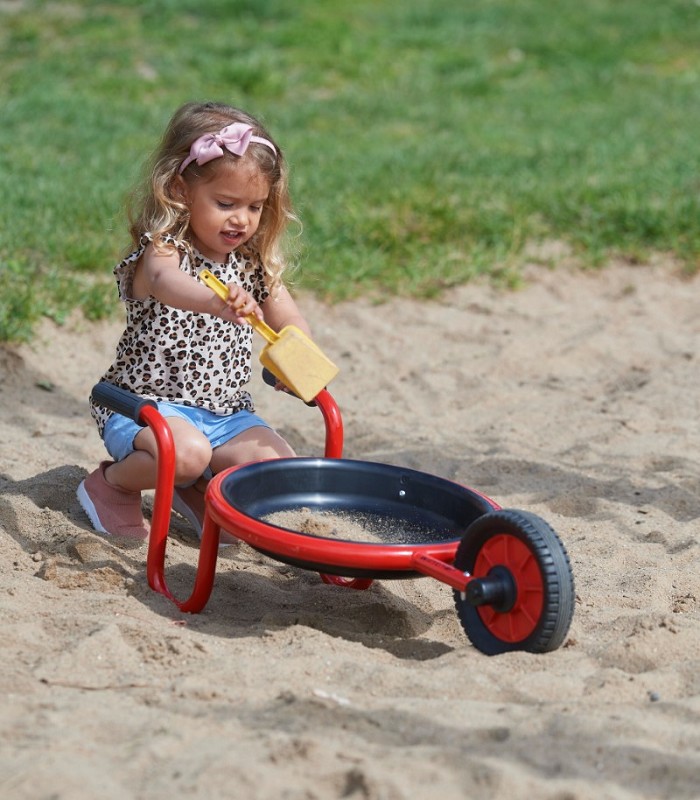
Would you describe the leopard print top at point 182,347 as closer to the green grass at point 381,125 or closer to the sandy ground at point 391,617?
the sandy ground at point 391,617

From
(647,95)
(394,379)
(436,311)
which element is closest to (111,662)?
(394,379)

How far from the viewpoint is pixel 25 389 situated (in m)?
4.38

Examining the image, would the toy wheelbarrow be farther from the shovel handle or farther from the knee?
the shovel handle

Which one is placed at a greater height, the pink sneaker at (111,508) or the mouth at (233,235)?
the mouth at (233,235)

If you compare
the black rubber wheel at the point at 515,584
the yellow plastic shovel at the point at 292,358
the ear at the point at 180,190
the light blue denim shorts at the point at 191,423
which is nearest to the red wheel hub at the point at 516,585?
the black rubber wheel at the point at 515,584

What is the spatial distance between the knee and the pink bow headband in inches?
28.0

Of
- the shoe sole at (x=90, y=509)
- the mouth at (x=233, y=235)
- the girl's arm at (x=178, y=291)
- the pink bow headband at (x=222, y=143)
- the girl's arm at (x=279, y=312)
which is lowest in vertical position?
the shoe sole at (x=90, y=509)

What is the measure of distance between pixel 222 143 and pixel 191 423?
757 mm

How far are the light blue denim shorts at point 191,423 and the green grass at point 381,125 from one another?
1.19 metres

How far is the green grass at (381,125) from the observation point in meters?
5.52

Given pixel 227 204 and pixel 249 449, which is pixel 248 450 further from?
pixel 227 204

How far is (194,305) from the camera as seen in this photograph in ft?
9.57

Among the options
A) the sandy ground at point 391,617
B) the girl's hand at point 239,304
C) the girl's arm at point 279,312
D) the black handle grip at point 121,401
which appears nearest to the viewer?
the sandy ground at point 391,617

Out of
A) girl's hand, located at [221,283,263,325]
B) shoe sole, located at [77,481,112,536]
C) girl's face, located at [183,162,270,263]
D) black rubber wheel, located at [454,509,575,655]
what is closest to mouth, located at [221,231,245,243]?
girl's face, located at [183,162,270,263]
